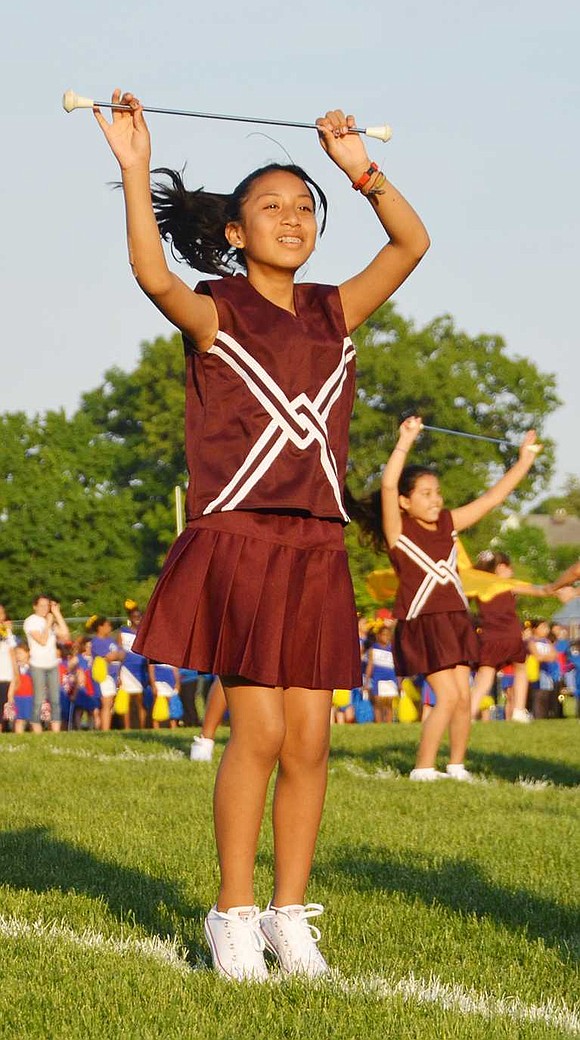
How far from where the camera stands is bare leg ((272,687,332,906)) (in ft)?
14.4

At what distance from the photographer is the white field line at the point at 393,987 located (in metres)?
3.71

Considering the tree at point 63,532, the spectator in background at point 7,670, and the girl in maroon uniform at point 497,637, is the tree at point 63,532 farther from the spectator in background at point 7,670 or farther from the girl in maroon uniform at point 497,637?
the girl in maroon uniform at point 497,637

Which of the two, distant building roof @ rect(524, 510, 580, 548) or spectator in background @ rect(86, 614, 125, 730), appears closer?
spectator in background @ rect(86, 614, 125, 730)

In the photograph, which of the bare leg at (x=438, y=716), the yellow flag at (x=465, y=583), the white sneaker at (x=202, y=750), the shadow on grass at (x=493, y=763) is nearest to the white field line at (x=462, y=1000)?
the bare leg at (x=438, y=716)

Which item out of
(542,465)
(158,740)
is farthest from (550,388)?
(158,740)

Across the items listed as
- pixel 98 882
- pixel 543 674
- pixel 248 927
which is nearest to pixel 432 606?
pixel 98 882

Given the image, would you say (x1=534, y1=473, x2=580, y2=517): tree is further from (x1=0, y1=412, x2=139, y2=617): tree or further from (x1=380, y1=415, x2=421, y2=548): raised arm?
(x1=380, y1=415, x2=421, y2=548): raised arm

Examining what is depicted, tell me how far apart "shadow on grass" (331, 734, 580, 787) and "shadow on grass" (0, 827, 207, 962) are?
4967 millimetres

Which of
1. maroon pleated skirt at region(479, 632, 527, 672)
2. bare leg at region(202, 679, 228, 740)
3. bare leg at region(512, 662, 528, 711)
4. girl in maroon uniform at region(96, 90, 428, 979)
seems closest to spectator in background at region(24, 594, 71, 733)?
maroon pleated skirt at region(479, 632, 527, 672)

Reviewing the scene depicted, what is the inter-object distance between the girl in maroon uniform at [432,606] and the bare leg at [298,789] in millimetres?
6018

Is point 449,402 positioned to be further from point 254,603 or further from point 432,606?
point 254,603

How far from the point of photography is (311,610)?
435cm

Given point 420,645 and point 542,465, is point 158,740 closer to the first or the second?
point 420,645

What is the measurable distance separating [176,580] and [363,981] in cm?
119
